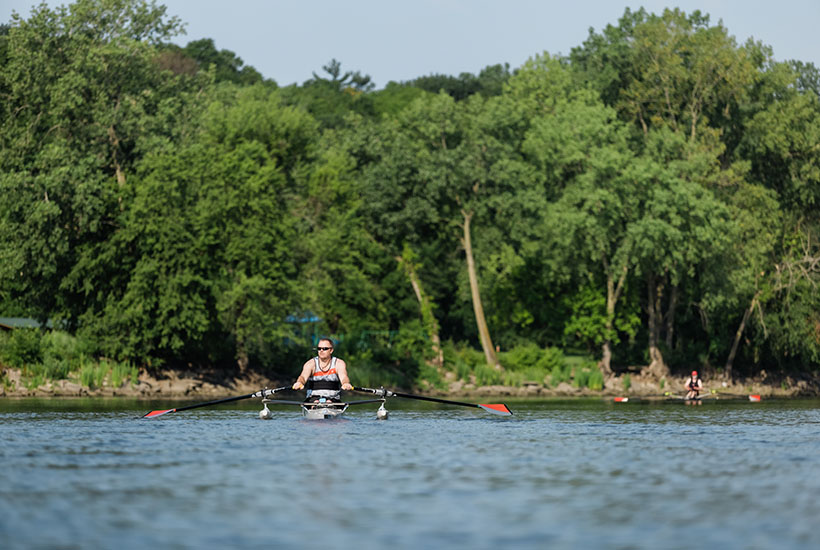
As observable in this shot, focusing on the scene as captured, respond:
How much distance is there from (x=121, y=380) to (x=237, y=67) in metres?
78.6

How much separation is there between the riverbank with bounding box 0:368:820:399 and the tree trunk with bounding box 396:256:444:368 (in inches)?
165

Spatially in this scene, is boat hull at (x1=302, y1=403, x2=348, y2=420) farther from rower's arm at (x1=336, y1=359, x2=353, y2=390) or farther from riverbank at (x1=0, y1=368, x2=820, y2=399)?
riverbank at (x1=0, y1=368, x2=820, y2=399)

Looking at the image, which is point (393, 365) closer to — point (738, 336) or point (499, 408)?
point (738, 336)

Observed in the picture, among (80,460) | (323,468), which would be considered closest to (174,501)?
(323,468)

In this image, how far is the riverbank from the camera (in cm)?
5006

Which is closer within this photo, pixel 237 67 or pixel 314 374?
pixel 314 374

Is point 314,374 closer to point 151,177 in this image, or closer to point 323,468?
point 323,468

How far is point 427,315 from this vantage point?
70125mm

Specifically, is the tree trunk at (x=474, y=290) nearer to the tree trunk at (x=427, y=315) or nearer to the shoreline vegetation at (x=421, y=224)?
the shoreline vegetation at (x=421, y=224)

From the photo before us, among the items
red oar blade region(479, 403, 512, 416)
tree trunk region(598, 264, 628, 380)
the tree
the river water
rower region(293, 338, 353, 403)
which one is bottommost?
the river water

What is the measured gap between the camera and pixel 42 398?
1829 inches

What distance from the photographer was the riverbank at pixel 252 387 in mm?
50062

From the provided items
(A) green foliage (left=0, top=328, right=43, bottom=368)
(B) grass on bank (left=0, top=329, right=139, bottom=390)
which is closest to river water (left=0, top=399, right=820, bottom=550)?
(B) grass on bank (left=0, top=329, right=139, bottom=390)

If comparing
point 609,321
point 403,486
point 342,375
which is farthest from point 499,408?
point 609,321
